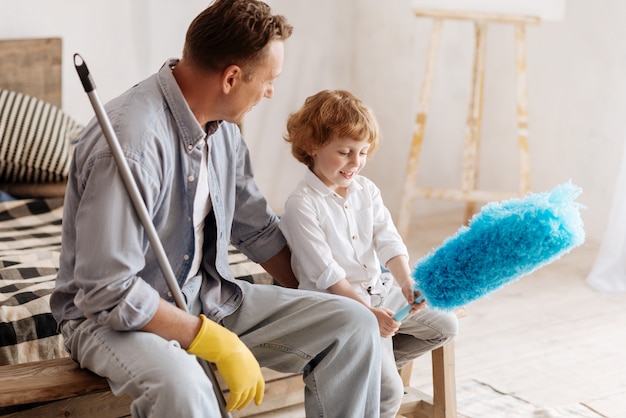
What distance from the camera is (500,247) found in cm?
175

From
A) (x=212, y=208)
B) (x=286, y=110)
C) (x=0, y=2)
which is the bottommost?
(x=286, y=110)

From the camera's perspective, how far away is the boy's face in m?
2.08

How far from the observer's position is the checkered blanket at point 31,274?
6.79 ft

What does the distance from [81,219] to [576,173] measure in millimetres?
2965

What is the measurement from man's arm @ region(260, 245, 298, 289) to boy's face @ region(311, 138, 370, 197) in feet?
0.65

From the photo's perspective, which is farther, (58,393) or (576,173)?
(576,173)

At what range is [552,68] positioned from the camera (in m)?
4.14

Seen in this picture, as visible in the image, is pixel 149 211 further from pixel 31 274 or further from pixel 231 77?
pixel 31 274

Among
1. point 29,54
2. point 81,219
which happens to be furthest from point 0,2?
point 81,219

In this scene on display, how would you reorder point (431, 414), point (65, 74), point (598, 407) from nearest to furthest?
1. point (431, 414)
2. point (598, 407)
3. point (65, 74)

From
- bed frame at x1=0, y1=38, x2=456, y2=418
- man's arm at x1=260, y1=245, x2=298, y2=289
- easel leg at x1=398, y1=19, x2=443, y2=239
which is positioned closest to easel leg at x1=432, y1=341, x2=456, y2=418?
bed frame at x1=0, y1=38, x2=456, y2=418

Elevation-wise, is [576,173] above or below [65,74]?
below

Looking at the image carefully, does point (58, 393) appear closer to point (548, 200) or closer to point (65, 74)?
point (548, 200)

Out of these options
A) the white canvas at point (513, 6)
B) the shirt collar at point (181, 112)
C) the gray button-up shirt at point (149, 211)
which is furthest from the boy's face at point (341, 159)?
the white canvas at point (513, 6)
